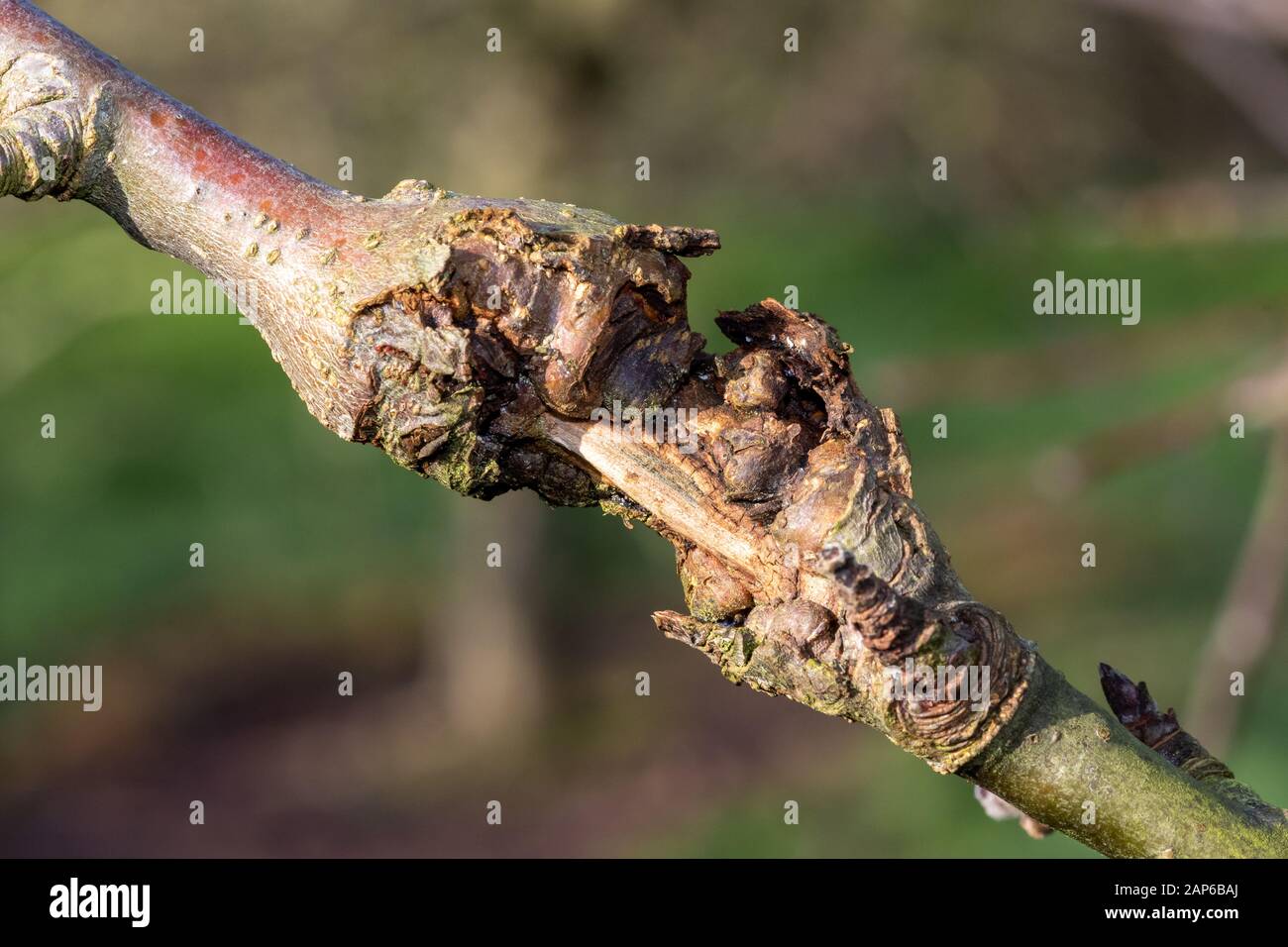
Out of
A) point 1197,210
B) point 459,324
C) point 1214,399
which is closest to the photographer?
point 459,324

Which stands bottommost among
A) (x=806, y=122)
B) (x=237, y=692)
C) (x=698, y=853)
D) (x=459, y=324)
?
(x=698, y=853)

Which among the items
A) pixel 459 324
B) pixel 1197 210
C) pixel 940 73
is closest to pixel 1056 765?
pixel 459 324

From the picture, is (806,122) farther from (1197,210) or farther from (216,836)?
(216,836)

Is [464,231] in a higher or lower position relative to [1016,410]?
lower

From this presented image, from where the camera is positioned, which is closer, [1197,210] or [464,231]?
[464,231]
